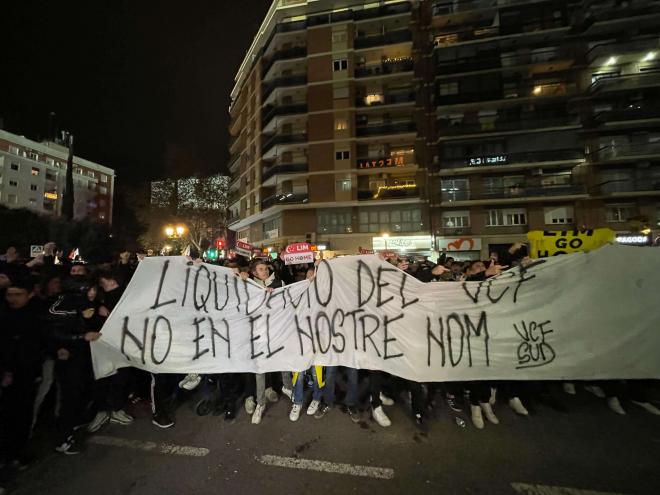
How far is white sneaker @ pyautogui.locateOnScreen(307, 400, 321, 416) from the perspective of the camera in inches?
169

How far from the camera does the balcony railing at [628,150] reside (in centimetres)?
2648

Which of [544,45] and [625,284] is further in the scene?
[544,45]

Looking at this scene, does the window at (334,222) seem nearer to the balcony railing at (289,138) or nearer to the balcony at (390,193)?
the balcony at (390,193)

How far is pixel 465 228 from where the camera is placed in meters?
29.2

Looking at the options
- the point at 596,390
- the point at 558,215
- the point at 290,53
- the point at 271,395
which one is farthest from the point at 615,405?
the point at 290,53

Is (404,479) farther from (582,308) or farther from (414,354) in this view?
(582,308)

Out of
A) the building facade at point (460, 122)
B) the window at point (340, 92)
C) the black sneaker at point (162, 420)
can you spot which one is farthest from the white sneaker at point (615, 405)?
the window at point (340, 92)

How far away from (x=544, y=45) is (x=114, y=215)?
8348cm

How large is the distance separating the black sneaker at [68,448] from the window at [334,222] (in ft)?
92.4

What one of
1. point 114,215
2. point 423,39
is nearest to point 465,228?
point 423,39

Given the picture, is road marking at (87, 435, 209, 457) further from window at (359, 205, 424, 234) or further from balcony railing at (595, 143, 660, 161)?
balcony railing at (595, 143, 660, 161)

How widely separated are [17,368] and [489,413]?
5.28m

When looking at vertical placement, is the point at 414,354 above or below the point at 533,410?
above

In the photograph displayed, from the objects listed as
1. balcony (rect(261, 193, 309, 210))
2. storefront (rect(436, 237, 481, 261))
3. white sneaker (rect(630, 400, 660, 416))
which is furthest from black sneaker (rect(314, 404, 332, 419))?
balcony (rect(261, 193, 309, 210))
